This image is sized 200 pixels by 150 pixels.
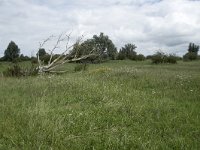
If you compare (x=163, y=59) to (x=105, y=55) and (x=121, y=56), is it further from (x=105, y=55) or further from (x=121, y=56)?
(x=121, y=56)

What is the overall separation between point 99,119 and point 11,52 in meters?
46.4

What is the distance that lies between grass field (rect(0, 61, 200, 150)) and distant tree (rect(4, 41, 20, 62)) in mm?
40507

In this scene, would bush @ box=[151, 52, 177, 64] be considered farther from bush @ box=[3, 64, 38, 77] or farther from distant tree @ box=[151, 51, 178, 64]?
bush @ box=[3, 64, 38, 77]

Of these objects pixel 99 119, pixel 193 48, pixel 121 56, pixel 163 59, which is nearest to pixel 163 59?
pixel 163 59

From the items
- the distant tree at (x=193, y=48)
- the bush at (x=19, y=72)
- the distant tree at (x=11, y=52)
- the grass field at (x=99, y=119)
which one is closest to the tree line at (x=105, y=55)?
the distant tree at (x=11, y=52)

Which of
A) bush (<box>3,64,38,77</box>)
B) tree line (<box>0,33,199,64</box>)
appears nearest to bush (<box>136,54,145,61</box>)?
tree line (<box>0,33,199,64</box>)

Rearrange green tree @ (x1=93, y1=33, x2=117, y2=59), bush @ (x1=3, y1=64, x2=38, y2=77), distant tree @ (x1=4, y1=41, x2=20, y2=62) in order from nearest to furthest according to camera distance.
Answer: bush @ (x1=3, y1=64, x2=38, y2=77), green tree @ (x1=93, y1=33, x2=117, y2=59), distant tree @ (x1=4, y1=41, x2=20, y2=62)

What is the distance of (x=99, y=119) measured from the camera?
8.52 m

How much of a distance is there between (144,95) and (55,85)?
3.71 metres

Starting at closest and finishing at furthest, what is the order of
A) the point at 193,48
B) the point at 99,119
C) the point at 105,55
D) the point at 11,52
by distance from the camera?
the point at 99,119, the point at 105,55, the point at 11,52, the point at 193,48

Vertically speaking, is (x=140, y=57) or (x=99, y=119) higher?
(x=140, y=57)

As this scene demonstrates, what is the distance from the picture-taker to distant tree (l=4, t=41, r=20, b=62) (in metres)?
52.6

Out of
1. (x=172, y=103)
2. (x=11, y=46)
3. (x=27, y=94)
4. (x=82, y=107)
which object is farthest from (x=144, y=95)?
(x=11, y=46)

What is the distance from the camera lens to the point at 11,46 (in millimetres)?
54000
